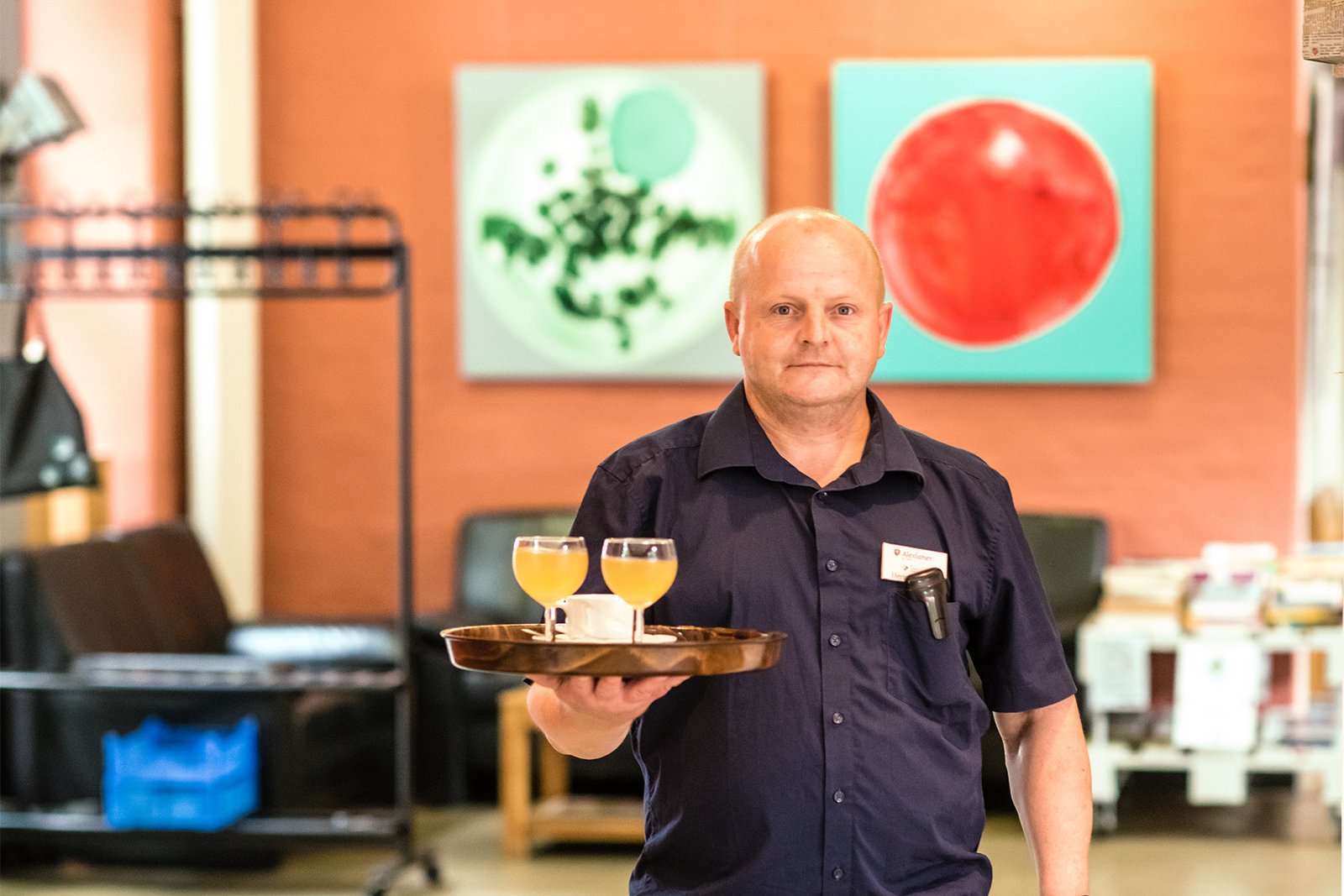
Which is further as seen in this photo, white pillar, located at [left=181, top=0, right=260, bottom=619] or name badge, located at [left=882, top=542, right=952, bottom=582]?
white pillar, located at [left=181, top=0, right=260, bottom=619]

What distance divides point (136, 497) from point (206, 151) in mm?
1234

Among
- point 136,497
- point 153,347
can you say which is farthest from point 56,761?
point 153,347

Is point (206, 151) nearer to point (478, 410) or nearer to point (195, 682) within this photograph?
point (478, 410)

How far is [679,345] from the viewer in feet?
19.1

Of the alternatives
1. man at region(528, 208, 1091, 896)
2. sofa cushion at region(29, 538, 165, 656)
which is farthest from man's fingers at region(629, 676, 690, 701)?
sofa cushion at region(29, 538, 165, 656)

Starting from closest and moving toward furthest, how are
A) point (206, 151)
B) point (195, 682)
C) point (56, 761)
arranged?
1. point (195, 682)
2. point (56, 761)
3. point (206, 151)

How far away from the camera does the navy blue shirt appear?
182 cm

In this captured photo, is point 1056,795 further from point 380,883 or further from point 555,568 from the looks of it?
point 380,883

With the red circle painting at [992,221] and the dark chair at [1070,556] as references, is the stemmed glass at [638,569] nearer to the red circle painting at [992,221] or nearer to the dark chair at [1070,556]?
the dark chair at [1070,556]

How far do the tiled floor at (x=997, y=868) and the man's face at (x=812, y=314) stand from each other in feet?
9.48

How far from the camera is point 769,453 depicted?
1906mm

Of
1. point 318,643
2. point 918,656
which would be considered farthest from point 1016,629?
point 318,643

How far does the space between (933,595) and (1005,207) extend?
404cm

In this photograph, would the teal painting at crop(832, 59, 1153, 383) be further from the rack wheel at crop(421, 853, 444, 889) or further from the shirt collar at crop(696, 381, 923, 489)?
the shirt collar at crop(696, 381, 923, 489)
